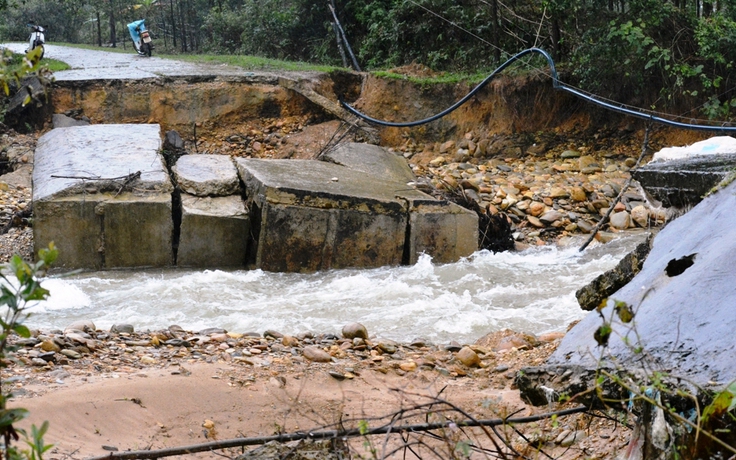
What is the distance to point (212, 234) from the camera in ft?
23.2

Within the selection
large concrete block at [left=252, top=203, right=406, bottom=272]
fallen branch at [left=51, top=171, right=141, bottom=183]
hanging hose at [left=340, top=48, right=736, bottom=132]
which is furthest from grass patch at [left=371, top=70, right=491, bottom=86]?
fallen branch at [left=51, top=171, right=141, bottom=183]

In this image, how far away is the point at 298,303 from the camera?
19.6 feet

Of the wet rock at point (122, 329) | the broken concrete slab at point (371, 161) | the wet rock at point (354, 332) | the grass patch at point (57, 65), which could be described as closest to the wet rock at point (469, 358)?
the wet rock at point (354, 332)

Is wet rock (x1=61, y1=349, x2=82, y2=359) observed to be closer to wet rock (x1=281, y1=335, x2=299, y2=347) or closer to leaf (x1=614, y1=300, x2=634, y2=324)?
wet rock (x1=281, y1=335, x2=299, y2=347)

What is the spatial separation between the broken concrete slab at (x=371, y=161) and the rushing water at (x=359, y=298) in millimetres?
1423

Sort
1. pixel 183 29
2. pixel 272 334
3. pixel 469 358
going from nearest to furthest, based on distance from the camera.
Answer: pixel 469 358 < pixel 272 334 < pixel 183 29

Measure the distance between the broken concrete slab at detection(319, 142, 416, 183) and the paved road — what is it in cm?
245

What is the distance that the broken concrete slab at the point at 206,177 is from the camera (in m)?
7.30

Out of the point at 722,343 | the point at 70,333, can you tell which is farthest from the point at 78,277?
the point at 722,343

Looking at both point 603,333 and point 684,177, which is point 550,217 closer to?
point 684,177

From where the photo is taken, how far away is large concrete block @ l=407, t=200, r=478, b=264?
23.6 feet

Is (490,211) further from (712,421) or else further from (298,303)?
(712,421)

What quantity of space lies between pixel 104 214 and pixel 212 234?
2.92 feet

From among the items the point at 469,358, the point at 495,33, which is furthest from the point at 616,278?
the point at 495,33
